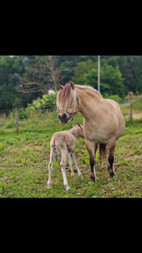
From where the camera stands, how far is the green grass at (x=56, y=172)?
5.45 metres

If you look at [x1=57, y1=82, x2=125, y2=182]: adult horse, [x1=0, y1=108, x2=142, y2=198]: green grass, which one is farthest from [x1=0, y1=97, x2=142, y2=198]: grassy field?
[x1=57, y1=82, x2=125, y2=182]: adult horse

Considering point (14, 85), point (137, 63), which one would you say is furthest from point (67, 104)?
point (137, 63)

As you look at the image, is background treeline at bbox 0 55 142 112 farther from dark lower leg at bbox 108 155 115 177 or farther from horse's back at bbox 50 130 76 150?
dark lower leg at bbox 108 155 115 177

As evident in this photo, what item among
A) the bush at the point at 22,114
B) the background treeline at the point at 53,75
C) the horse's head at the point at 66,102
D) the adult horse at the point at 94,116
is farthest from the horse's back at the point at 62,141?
the background treeline at the point at 53,75

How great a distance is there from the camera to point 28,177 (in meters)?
6.91

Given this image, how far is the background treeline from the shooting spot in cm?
2950

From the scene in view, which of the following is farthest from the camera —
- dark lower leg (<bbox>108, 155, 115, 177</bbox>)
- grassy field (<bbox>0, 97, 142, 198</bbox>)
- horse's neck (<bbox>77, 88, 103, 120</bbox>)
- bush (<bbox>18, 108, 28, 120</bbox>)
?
bush (<bbox>18, 108, 28, 120</bbox>)

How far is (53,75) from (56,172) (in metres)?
21.6

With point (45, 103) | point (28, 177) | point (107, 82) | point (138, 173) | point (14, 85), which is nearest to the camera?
point (138, 173)

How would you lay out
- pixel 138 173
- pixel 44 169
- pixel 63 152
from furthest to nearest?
1. pixel 44 169
2. pixel 138 173
3. pixel 63 152

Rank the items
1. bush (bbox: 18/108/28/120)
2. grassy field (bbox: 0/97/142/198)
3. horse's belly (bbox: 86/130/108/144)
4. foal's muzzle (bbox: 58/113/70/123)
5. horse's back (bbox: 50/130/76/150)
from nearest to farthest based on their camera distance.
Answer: foal's muzzle (bbox: 58/113/70/123) < horse's belly (bbox: 86/130/108/144) < grassy field (bbox: 0/97/142/198) < horse's back (bbox: 50/130/76/150) < bush (bbox: 18/108/28/120)

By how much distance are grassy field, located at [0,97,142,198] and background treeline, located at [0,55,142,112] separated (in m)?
17.9

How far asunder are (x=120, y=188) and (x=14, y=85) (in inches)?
1357

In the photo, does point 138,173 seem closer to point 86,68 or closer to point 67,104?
point 67,104
